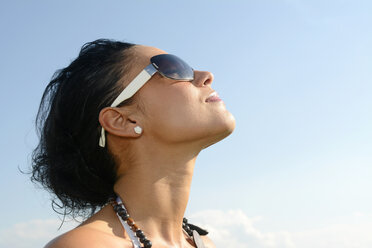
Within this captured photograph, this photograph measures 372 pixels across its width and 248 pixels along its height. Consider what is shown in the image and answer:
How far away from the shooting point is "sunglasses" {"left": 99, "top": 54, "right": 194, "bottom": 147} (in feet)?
16.5

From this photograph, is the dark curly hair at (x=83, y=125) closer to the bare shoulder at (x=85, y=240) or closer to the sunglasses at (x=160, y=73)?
the sunglasses at (x=160, y=73)

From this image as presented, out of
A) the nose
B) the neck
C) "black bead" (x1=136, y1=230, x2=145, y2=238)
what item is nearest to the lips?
the nose

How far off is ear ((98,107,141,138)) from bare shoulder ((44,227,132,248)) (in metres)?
1.18

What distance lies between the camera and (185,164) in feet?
16.3

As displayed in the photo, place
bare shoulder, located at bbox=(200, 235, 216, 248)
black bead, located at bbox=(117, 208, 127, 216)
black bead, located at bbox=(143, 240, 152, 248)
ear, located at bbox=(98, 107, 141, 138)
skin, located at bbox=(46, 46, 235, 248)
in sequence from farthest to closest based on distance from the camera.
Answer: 1. bare shoulder, located at bbox=(200, 235, 216, 248)
2. ear, located at bbox=(98, 107, 141, 138)
3. skin, located at bbox=(46, 46, 235, 248)
4. black bead, located at bbox=(117, 208, 127, 216)
5. black bead, located at bbox=(143, 240, 152, 248)

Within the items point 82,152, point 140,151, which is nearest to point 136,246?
point 140,151

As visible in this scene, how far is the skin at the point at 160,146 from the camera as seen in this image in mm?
4727

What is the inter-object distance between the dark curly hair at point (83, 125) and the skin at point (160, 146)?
6.8 inches

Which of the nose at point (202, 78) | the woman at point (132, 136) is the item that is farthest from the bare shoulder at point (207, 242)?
the nose at point (202, 78)

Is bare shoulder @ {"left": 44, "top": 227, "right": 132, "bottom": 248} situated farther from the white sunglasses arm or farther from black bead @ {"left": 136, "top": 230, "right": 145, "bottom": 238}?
the white sunglasses arm

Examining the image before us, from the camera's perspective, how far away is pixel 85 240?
396 cm

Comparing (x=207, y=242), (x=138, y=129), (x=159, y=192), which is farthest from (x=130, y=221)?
(x=207, y=242)

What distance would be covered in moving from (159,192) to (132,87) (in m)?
1.22

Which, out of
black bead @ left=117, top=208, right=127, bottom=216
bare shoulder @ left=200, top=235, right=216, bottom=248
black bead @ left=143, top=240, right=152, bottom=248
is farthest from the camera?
bare shoulder @ left=200, top=235, right=216, bottom=248
